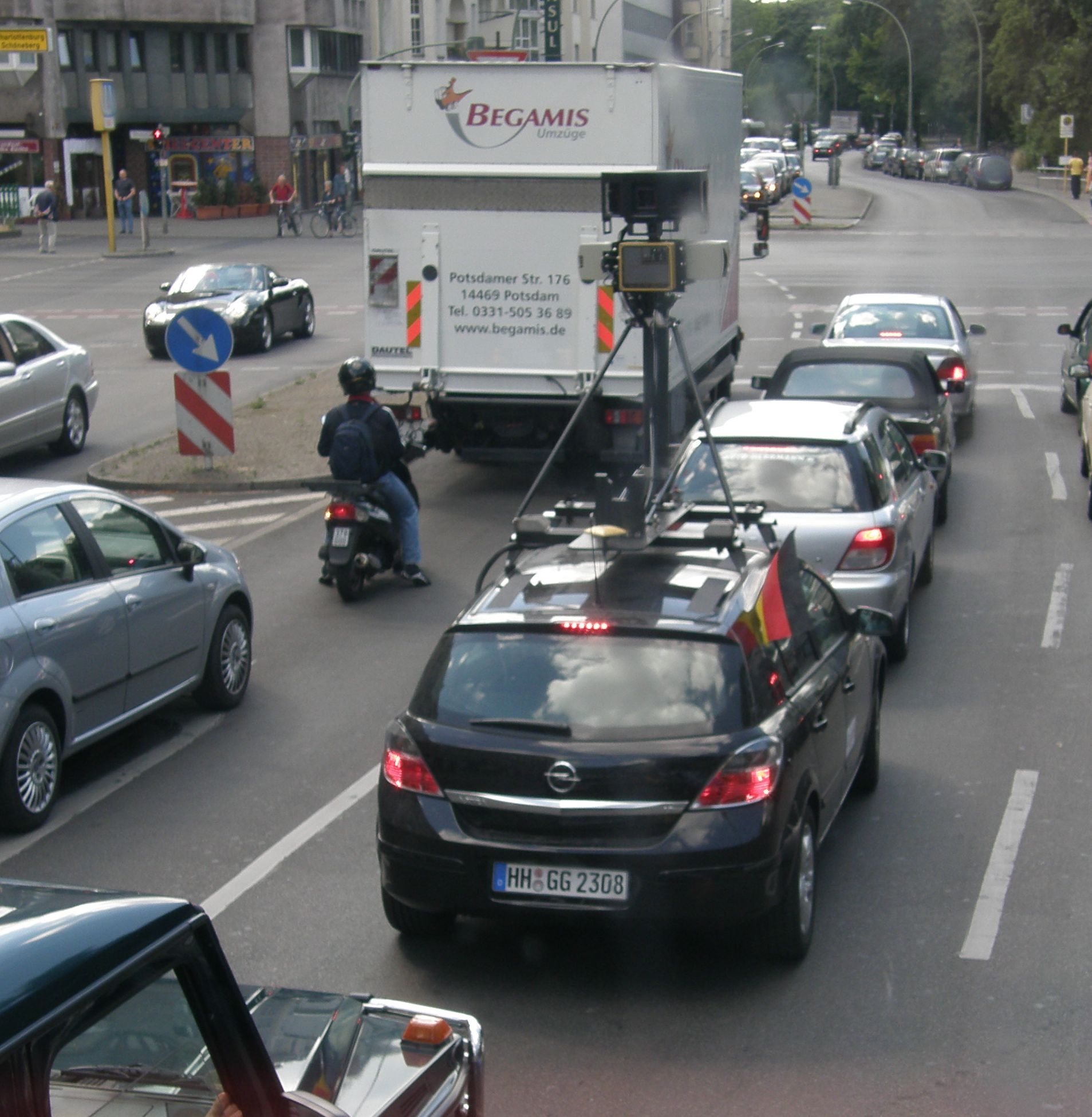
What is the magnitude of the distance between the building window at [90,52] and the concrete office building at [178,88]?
0.04 m

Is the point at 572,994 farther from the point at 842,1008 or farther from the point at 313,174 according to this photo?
the point at 313,174

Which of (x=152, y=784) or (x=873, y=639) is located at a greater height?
(x=873, y=639)

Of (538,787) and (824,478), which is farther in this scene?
(824,478)

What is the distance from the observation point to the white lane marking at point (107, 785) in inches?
309

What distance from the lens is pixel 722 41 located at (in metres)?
125

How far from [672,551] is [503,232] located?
29.1 feet

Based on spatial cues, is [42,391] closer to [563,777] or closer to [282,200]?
[563,777]

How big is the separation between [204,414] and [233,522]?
1.75 m

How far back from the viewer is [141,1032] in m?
2.72

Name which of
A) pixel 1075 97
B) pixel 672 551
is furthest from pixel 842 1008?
pixel 1075 97

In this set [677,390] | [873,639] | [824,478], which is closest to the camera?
[873,639]

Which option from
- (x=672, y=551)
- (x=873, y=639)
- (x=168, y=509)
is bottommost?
(x=168, y=509)

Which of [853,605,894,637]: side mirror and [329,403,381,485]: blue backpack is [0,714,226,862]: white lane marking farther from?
[853,605,894,637]: side mirror

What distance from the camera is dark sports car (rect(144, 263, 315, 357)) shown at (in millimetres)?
26469
